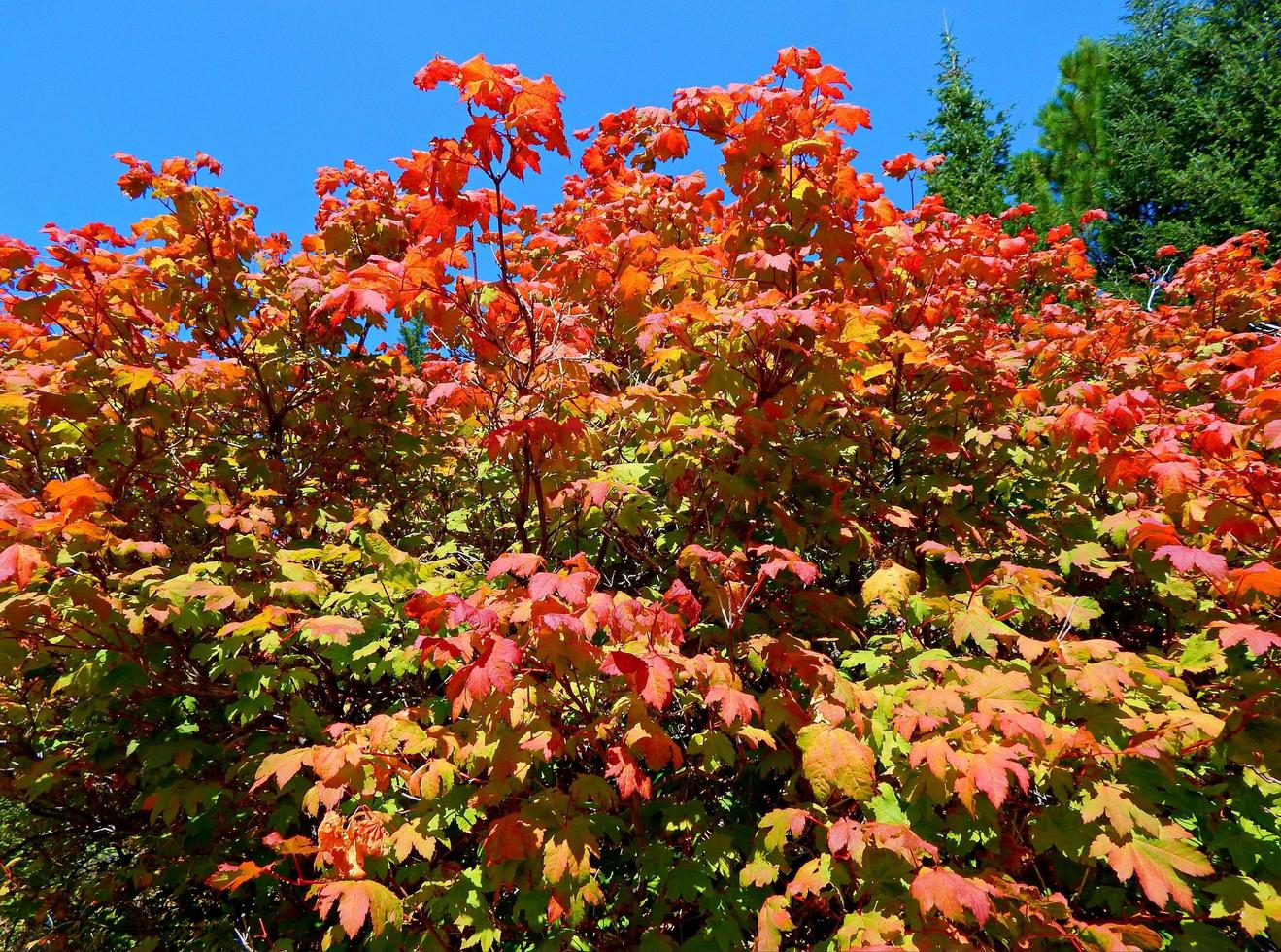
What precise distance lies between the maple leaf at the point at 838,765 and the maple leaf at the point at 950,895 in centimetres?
29

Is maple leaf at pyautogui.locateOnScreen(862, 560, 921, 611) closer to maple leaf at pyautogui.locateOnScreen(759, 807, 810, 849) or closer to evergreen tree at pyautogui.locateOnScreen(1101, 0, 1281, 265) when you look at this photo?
maple leaf at pyautogui.locateOnScreen(759, 807, 810, 849)

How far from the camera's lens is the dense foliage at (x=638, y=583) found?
254 cm

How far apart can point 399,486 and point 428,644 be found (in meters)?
2.75

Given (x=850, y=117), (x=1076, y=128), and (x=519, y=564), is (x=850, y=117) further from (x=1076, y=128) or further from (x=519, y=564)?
(x=1076, y=128)

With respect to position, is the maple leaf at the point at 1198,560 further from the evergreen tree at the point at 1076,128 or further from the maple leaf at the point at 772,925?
the evergreen tree at the point at 1076,128

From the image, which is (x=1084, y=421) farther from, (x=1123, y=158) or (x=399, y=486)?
(x=1123, y=158)

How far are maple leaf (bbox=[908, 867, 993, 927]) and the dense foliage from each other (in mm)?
17

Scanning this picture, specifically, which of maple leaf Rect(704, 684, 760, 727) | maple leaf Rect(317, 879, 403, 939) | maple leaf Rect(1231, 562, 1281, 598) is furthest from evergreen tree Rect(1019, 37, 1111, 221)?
maple leaf Rect(317, 879, 403, 939)

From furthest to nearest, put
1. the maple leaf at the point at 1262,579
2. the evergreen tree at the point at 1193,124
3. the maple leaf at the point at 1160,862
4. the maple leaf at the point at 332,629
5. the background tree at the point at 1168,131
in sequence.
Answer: the background tree at the point at 1168,131
the evergreen tree at the point at 1193,124
the maple leaf at the point at 332,629
the maple leaf at the point at 1262,579
the maple leaf at the point at 1160,862

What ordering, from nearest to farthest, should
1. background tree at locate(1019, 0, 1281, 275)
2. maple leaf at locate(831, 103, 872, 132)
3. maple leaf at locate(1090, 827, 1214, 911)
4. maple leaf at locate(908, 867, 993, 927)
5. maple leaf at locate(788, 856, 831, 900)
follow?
maple leaf at locate(908, 867, 993, 927)
maple leaf at locate(1090, 827, 1214, 911)
maple leaf at locate(788, 856, 831, 900)
maple leaf at locate(831, 103, 872, 132)
background tree at locate(1019, 0, 1281, 275)

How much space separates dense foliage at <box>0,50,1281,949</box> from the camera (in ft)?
8.32

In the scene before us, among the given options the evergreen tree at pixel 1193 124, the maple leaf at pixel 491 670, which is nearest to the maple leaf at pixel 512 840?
the maple leaf at pixel 491 670

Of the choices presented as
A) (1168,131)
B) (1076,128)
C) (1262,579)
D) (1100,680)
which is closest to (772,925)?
(1100,680)

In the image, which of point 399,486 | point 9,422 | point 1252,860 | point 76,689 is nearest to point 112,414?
point 9,422
